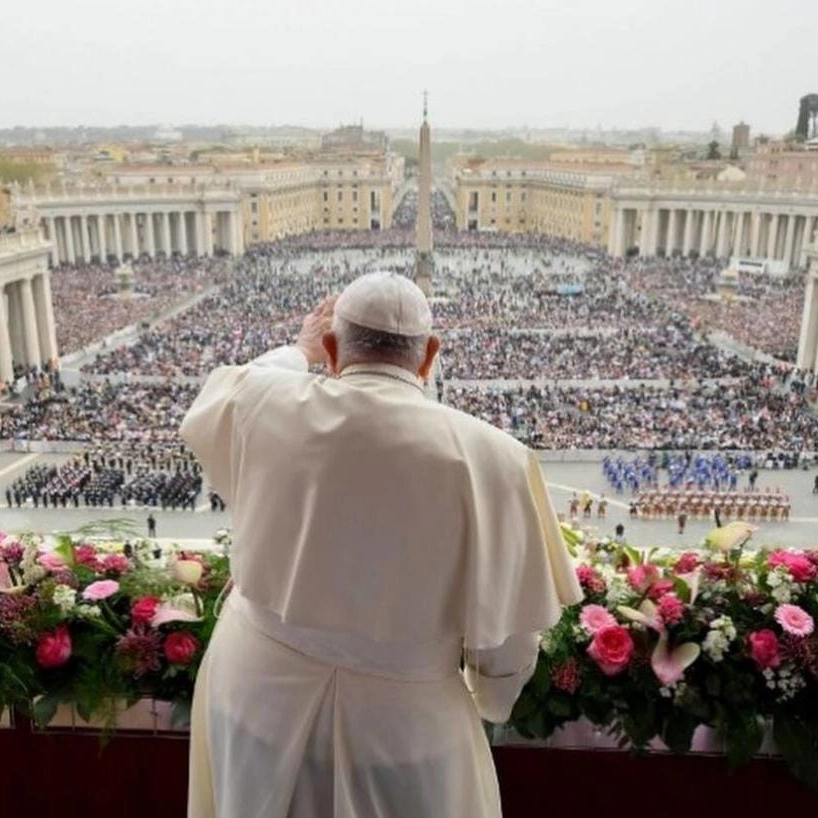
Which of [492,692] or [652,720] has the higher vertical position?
[492,692]

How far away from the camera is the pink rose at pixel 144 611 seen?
8.77 feet

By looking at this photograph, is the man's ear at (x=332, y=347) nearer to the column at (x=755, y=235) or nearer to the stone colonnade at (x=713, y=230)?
the stone colonnade at (x=713, y=230)

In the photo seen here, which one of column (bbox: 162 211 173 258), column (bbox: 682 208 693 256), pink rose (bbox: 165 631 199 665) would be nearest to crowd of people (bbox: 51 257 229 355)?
column (bbox: 162 211 173 258)

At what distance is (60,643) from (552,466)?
480 inches

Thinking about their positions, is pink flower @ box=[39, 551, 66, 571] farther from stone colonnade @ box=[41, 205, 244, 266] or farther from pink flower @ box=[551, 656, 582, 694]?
stone colonnade @ box=[41, 205, 244, 266]

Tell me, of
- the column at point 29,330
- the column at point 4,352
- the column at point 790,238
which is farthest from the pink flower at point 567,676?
the column at point 790,238

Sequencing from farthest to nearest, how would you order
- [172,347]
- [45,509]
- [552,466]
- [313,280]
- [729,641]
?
[313,280] < [172,347] < [552,466] < [45,509] < [729,641]

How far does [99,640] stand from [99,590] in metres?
0.15

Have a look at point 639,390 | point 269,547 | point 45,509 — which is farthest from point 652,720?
point 639,390

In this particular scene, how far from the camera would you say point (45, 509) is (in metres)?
12.5

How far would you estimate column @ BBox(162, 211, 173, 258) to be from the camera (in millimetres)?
46750

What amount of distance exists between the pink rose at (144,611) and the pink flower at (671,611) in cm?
152

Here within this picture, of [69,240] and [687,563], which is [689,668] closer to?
[687,563]

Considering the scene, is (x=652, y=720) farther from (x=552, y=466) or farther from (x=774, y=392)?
(x=774, y=392)
